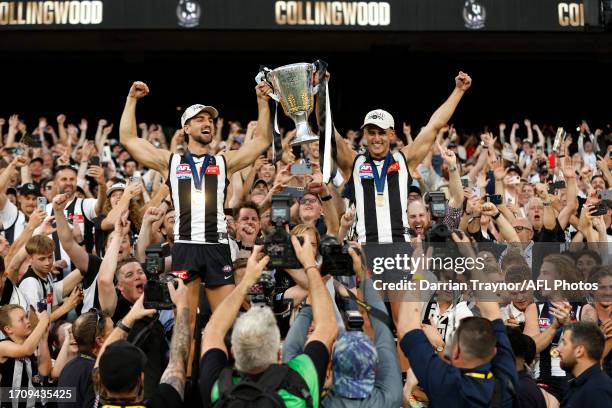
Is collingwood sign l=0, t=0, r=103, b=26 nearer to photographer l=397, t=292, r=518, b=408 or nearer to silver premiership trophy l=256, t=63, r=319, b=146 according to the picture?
silver premiership trophy l=256, t=63, r=319, b=146

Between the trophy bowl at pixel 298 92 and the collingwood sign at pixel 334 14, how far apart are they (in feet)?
31.0

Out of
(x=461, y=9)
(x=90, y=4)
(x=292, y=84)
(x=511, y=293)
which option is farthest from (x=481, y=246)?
(x=90, y=4)

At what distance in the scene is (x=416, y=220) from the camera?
8.78 metres

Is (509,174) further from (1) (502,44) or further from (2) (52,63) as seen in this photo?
(2) (52,63)

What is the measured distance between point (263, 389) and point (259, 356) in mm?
168

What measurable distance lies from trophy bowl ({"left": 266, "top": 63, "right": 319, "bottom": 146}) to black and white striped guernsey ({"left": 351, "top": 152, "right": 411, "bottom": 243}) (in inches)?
24.3

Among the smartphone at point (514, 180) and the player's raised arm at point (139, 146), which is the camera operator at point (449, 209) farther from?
the player's raised arm at point (139, 146)

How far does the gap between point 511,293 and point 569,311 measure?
82 centimetres

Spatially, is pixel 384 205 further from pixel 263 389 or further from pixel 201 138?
pixel 263 389

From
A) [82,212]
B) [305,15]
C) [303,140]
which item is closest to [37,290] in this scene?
[82,212]

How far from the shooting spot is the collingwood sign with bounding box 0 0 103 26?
16.5 m

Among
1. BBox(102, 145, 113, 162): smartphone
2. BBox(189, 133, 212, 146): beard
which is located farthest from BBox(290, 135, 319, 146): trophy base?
BBox(102, 145, 113, 162): smartphone

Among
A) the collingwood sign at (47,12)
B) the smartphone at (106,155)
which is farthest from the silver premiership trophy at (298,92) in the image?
the collingwood sign at (47,12)

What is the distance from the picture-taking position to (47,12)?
652 inches
